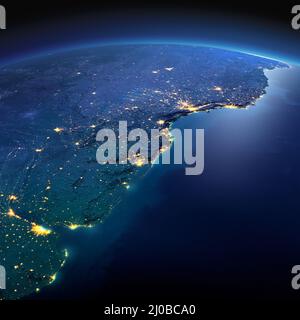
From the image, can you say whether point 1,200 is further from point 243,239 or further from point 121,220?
point 243,239

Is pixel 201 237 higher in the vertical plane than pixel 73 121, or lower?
lower

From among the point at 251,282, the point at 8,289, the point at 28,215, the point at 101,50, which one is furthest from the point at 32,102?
the point at 101,50

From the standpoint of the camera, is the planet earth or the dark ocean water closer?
the dark ocean water

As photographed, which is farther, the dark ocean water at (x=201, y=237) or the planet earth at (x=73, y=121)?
the planet earth at (x=73, y=121)

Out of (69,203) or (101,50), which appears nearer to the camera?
(69,203)
